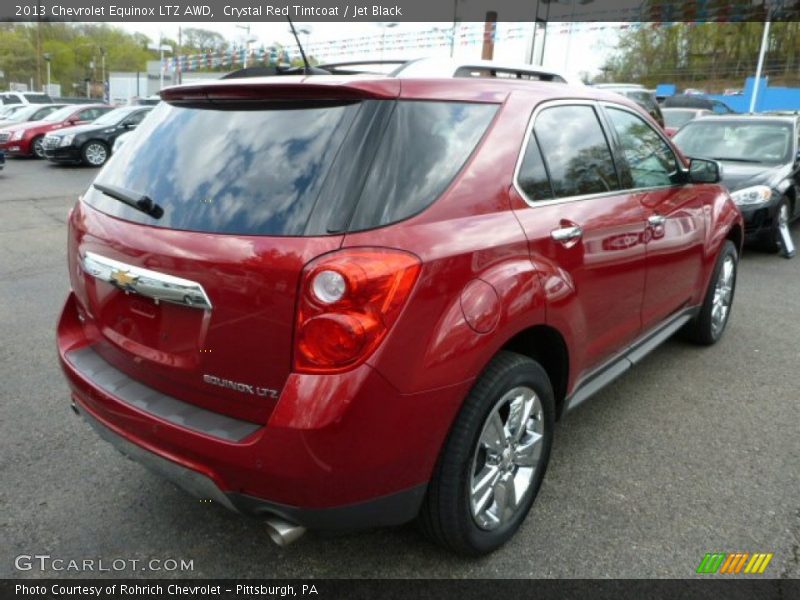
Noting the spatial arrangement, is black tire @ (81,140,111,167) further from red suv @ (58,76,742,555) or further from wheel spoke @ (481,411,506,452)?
wheel spoke @ (481,411,506,452)

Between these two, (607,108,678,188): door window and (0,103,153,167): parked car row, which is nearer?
(607,108,678,188): door window

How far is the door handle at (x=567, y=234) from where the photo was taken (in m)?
2.56

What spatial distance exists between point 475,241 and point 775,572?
65.7 inches

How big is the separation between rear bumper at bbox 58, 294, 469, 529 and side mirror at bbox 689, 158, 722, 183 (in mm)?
2687

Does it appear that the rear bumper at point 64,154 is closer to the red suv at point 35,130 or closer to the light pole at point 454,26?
the red suv at point 35,130

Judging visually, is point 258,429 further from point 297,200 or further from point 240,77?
point 240,77

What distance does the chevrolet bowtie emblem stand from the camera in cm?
219

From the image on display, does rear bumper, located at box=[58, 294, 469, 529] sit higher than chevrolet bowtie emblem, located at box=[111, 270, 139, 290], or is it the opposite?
chevrolet bowtie emblem, located at box=[111, 270, 139, 290]

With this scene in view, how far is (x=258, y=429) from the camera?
6.47 feet

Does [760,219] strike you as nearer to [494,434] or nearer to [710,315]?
[710,315]

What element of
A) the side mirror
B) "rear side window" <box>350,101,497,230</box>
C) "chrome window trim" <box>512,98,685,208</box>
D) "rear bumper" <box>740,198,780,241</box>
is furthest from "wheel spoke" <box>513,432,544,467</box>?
"rear bumper" <box>740,198,780,241</box>

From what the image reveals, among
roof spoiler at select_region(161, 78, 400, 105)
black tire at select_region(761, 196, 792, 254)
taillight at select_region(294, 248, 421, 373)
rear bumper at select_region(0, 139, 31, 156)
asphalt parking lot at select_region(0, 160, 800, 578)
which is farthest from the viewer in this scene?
rear bumper at select_region(0, 139, 31, 156)

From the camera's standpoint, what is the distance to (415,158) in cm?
213

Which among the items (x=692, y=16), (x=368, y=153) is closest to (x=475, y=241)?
(x=368, y=153)
